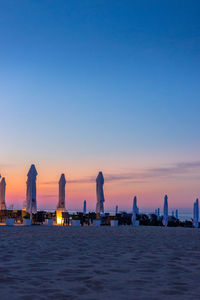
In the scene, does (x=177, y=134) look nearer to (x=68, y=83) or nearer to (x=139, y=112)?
(x=139, y=112)

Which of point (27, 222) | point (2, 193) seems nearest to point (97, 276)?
point (27, 222)

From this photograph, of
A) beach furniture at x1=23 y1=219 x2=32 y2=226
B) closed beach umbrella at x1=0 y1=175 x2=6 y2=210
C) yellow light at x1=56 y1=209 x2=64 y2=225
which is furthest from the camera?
yellow light at x1=56 y1=209 x2=64 y2=225

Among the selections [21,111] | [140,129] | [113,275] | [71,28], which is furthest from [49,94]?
[113,275]

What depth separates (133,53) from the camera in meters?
17.8

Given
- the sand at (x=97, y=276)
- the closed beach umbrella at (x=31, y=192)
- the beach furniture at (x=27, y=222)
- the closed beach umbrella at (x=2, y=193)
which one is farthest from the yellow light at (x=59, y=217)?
the sand at (x=97, y=276)

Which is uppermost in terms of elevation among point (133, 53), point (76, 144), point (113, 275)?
point (133, 53)

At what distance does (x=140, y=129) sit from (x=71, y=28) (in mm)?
10468

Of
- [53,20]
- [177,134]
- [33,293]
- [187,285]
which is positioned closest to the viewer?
[33,293]

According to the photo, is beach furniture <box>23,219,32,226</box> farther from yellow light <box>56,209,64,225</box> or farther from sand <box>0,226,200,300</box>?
sand <box>0,226,200,300</box>

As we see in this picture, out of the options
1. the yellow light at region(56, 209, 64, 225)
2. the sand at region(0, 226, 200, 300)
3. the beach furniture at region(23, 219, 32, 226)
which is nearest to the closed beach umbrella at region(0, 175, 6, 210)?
the yellow light at region(56, 209, 64, 225)

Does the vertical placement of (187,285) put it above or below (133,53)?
below

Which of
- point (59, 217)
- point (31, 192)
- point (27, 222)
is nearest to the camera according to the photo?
point (27, 222)

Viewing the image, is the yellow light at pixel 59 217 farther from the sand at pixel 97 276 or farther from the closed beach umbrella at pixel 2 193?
the sand at pixel 97 276

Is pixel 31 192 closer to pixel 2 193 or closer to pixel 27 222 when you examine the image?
pixel 27 222
